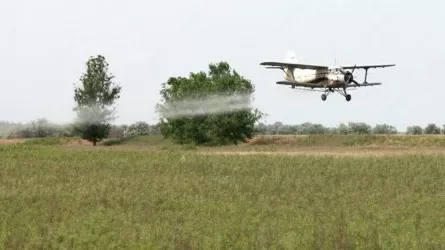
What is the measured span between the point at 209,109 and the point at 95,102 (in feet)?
53.8

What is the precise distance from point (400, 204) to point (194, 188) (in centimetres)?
879

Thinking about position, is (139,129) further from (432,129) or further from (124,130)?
(432,129)

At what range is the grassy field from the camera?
15742mm

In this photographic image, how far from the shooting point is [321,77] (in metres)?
58.0

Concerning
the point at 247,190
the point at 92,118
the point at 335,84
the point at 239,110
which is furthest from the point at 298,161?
the point at 92,118

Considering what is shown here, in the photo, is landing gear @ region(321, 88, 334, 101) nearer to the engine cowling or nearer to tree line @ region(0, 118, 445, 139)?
the engine cowling

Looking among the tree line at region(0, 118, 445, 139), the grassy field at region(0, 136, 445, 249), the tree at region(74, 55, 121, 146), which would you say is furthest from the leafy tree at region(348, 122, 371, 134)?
the grassy field at region(0, 136, 445, 249)

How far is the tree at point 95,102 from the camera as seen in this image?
89.8 metres

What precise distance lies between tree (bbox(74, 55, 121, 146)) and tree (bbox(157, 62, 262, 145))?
7.13 metres

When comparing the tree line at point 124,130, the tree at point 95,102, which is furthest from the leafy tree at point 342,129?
the tree at point 95,102

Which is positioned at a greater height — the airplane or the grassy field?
the airplane

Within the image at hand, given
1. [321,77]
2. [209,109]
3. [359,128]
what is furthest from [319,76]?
[359,128]

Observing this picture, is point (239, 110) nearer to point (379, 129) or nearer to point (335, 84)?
point (335, 84)

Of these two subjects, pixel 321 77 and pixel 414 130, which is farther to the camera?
pixel 414 130
